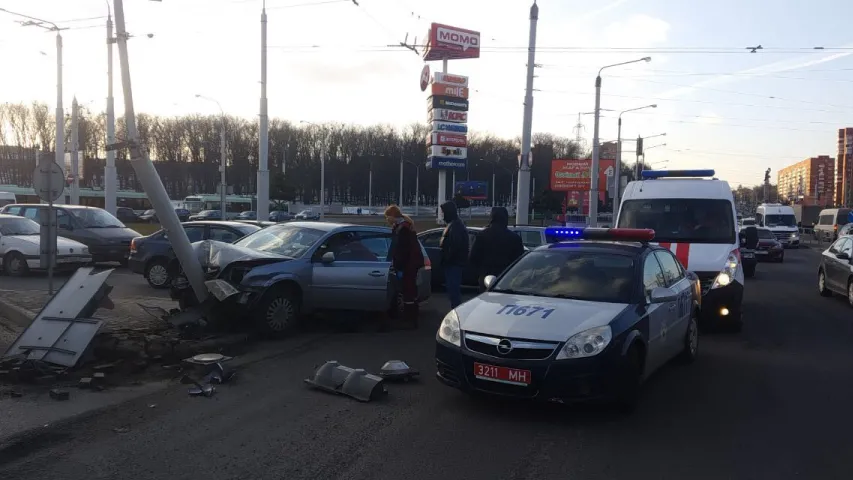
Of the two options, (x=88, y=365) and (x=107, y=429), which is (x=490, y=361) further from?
(x=88, y=365)

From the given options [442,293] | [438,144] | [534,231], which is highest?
[438,144]

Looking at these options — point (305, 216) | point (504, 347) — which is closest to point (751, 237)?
point (504, 347)

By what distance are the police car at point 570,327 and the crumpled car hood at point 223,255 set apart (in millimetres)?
3496

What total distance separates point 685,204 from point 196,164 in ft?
305

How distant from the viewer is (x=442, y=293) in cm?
1523

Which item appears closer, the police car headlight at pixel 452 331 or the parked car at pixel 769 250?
the police car headlight at pixel 452 331

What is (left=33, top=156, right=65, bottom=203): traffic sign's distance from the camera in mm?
11145

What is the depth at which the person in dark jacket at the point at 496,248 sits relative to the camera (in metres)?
9.63

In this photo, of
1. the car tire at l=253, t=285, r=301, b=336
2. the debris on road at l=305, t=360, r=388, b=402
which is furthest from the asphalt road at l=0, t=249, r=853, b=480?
the car tire at l=253, t=285, r=301, b=336

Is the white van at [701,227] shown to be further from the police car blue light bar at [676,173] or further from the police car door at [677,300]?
the police car door at [677,300]

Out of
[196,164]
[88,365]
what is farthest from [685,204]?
[196,164]

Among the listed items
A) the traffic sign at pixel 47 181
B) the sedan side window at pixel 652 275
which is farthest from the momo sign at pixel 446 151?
the sedan side window at pixel 652 275

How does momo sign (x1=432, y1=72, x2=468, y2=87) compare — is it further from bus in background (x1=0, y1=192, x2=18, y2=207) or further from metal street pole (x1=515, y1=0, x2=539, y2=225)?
bus in background (x1=0, y1=192, x2=18, y2=207)

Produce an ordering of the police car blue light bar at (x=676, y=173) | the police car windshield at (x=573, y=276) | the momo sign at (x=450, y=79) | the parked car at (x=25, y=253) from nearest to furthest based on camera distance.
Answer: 1. the police car windshield at (x=573, y=276)
2. the police car blue light bar at (x=676, y=173)
3. the parked car at (x=25, y=253)
4. the momo sign at (x=450, y=79)
